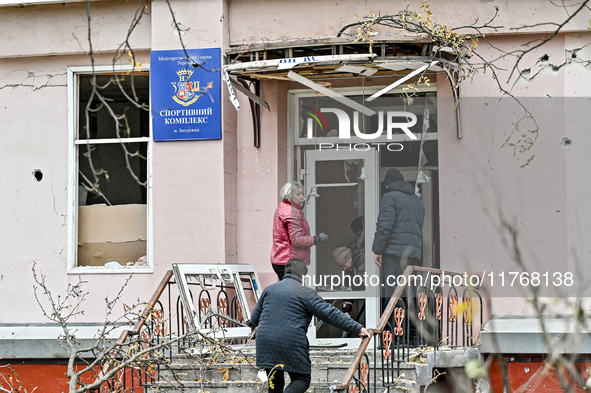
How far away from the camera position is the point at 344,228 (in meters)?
8.77

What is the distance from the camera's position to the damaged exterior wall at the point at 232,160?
27.0ft

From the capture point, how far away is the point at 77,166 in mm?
9172

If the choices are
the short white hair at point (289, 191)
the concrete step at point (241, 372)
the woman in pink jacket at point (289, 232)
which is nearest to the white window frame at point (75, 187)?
the woman in pink jacket at point (289, 232)

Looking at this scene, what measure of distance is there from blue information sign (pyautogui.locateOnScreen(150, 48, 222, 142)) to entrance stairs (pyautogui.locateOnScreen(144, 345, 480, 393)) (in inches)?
103

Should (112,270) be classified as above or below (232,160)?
below

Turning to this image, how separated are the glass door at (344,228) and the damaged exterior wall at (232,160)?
1.55 ft

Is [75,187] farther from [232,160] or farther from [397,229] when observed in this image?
[397,229]

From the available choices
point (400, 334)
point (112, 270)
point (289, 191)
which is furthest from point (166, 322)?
point (400, 334)

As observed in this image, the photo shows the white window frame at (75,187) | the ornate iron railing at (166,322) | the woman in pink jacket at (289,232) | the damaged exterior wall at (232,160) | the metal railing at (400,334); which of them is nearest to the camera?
the metal railing at (400,334)

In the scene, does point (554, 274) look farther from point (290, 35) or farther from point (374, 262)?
point (290, 35)

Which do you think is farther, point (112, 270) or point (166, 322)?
point (112, 270)

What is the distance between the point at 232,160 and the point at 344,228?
4.77ft

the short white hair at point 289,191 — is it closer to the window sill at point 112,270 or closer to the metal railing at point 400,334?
the metal railing at point 400,334

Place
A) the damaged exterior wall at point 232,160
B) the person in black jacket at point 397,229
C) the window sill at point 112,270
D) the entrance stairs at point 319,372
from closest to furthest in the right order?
the entrance stairs at point 319,372 < the person in black jacket at point 397,229 < the damaged exterior wall at point 232,160 < the window sill at point 112,270
